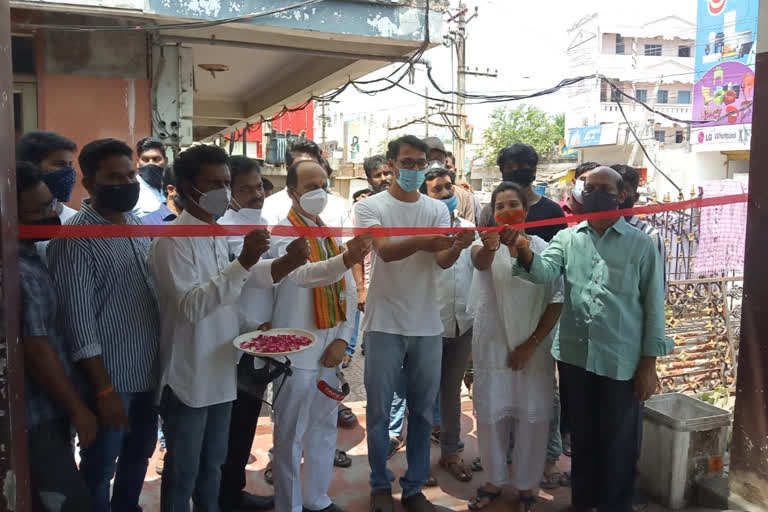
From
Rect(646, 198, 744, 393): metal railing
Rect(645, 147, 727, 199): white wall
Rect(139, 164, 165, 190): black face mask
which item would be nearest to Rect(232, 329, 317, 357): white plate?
Rect(139, 164, 165, 190): black face mask

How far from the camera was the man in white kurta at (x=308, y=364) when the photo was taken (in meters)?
3.00

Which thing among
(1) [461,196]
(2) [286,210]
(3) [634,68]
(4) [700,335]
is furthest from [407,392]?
(3) [634,68]

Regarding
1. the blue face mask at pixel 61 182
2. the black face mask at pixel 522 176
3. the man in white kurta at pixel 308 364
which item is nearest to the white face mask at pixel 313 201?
the man in white kurta at pixel 308 364

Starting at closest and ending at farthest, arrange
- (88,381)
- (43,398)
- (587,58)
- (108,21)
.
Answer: (43,398), (88,381), (108,21), (587,58)

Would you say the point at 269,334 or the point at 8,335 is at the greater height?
the point at 8,335

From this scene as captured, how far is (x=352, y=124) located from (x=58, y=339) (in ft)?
163

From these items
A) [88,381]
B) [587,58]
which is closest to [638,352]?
[88,381]

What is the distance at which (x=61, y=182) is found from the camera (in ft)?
9.08

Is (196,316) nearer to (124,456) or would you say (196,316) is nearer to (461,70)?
(124,456)

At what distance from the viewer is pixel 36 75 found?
5.54 meters

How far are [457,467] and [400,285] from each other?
4.69 ft

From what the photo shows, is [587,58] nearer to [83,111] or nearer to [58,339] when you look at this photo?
[83,111]

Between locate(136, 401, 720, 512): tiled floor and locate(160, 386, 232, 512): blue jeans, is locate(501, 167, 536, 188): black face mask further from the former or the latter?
locate(160, 386, 232, 512): blue jeans

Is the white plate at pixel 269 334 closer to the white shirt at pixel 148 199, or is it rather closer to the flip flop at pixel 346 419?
the white shirt at pixel 148 199
